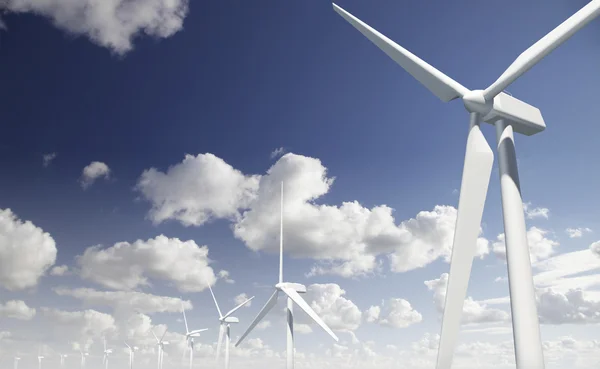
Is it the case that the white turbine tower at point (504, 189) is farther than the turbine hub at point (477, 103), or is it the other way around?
the turbine hub at point (477, 103)

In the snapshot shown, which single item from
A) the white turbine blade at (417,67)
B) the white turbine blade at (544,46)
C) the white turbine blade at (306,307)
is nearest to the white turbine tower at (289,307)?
the white turbine blade at (306,307)

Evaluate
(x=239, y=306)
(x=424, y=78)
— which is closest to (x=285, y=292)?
(x=239, y=306)

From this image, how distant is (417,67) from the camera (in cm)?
3478

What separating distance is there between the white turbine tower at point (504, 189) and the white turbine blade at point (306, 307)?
135 ft

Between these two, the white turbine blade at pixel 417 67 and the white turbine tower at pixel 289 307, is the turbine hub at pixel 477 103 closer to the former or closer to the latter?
the white turbine blade at pixel 417 67

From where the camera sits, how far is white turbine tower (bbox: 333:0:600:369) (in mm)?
24156

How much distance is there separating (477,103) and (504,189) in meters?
6.12

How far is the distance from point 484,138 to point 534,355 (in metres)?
12.8

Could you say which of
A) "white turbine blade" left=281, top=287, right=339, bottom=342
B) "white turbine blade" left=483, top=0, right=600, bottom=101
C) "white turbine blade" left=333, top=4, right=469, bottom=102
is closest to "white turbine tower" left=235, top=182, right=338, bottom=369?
"white turbine blade" left=281, top=287, right=339, bottom=342

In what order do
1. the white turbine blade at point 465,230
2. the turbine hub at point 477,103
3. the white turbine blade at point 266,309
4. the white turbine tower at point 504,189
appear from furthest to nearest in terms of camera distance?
1. the white turbine blade at point 266,309
2. the turbine hub at point 477,103
3. the white turbine blade at point 465,230
4. the white turbine tower at point 504,189

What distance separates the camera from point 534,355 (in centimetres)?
2323

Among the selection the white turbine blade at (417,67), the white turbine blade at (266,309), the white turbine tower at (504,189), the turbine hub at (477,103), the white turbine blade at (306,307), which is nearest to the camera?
the white turbine tower at (504,189)

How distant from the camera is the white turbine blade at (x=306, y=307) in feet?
228

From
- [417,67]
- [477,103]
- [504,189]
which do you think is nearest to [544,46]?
[477,103]
